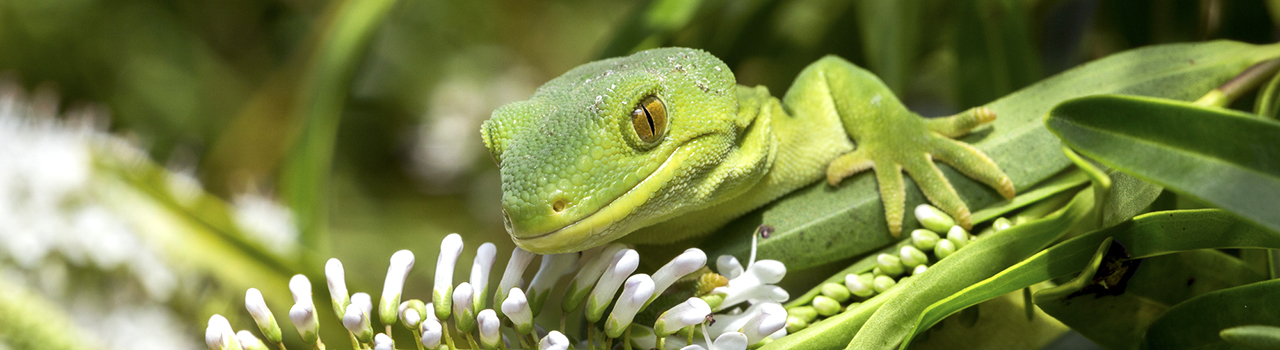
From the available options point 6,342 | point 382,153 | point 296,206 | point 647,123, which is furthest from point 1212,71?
point 382,153

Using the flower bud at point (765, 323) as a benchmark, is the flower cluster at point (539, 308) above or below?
above

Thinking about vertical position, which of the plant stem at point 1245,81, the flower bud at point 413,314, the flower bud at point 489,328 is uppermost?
the flower bud at point 413,314

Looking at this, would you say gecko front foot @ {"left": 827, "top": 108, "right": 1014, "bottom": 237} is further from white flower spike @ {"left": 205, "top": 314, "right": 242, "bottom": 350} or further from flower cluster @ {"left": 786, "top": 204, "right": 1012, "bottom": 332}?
white flower spike @ {"left": 205, "top": 314, "right": 242, "bottom": 350}

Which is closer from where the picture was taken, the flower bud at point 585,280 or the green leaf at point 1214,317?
the green leaf at point 1214,317

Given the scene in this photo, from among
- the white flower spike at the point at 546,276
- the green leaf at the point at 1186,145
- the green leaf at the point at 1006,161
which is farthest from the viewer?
the green leaf at the point at 1006,161

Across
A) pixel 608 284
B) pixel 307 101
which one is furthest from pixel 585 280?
pixel 307 101

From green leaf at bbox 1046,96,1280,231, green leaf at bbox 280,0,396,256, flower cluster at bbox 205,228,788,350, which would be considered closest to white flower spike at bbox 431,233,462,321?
flower cluster at bbox 205,228,788,350

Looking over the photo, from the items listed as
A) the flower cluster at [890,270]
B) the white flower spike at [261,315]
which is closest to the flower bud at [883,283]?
the flower cluster at [890,270]

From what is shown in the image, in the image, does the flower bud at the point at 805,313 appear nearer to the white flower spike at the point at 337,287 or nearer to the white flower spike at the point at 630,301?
the white flower spike at the point at 630,301
